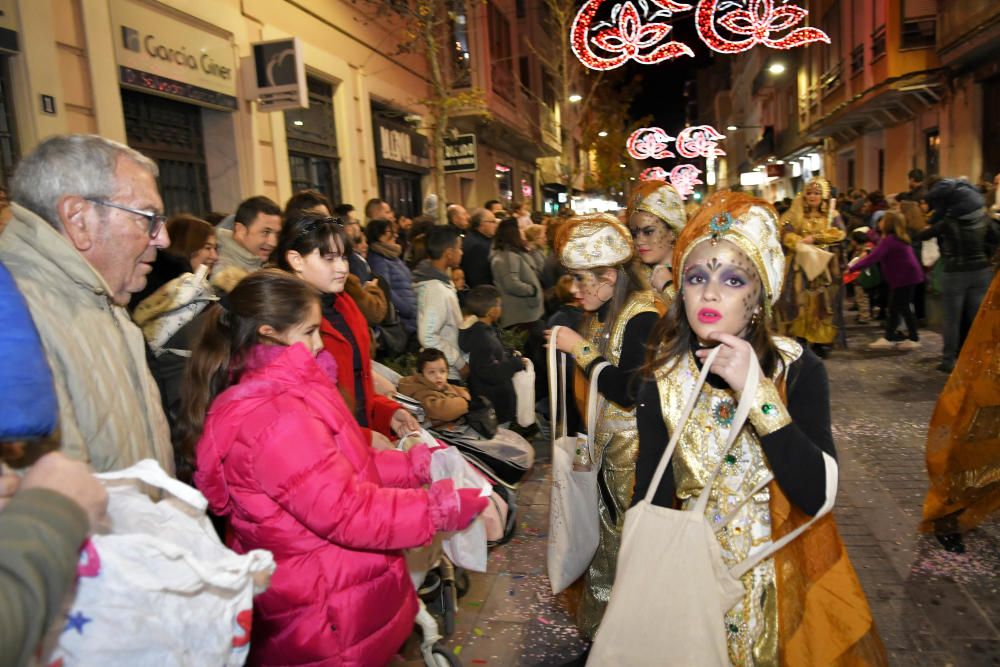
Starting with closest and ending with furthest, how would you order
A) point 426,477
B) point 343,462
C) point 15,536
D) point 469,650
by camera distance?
1. point 15,536
2. point 343,462
3. point 426,477
4. point 469,650

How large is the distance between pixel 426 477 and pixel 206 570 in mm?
1361

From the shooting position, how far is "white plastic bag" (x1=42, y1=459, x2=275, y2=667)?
1156 millimetres

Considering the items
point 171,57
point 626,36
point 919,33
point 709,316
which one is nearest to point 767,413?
point 709,316

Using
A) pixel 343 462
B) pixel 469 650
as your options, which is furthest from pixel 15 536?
pixel 469 650

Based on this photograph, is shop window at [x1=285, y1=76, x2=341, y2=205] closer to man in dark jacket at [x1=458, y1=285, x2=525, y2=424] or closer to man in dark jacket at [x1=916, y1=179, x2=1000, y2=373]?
man in dark jacket at [x1=458, y1=285, x2=525, y2=424]

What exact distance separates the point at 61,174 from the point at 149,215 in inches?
9.2

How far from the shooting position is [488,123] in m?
18.7

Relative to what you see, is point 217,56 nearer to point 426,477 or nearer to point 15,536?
point 426,477

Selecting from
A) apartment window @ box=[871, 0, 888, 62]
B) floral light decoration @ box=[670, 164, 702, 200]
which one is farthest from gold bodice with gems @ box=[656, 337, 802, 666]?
floral light decoration @ box=[670, 164, 702, 200]

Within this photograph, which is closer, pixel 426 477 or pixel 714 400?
pixel 714 400

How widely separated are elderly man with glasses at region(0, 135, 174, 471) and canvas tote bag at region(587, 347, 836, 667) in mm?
1351

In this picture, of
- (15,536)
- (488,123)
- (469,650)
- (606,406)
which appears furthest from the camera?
(488,123)

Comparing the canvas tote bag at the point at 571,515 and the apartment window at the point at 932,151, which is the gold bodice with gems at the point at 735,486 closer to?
the canvas tote bag at the point at 571,515

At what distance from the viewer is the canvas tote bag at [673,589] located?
1.67 meters
